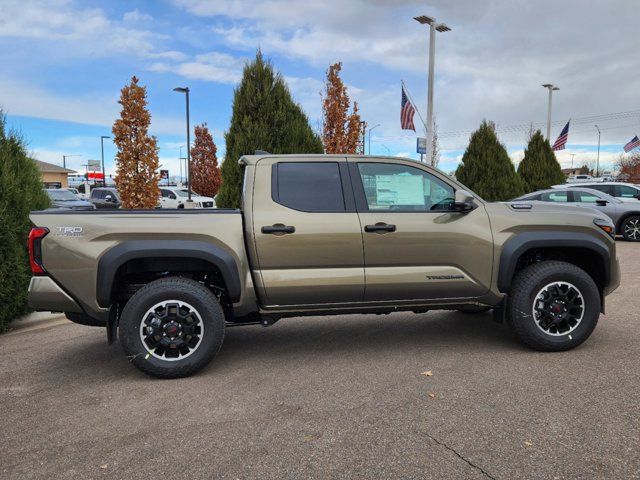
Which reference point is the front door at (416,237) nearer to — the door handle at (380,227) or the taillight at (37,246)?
the door handle at (380,227)

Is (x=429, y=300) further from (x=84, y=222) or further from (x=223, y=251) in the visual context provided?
(x=84, y=222)

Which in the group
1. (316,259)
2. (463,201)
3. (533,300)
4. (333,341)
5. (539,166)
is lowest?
(333,341)

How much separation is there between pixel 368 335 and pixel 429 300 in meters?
1.06

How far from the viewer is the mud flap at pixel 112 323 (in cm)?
424

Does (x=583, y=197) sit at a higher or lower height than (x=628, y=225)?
higher

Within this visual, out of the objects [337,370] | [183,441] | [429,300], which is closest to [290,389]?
[337,370]

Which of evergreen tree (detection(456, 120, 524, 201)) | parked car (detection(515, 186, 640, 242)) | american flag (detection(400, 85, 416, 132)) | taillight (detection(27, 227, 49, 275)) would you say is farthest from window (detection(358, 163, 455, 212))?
evergreen tree (detection(456, 120, 524, 201))

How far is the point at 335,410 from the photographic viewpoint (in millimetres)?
3535

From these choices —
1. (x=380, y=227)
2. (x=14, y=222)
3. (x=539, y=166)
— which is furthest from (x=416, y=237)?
(x=539, y=166)

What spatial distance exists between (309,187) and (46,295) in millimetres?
2324

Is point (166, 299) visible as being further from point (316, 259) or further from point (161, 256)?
point (316, 259)

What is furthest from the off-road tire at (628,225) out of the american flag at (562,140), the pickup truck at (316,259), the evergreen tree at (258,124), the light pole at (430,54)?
the american flag at (562,140)

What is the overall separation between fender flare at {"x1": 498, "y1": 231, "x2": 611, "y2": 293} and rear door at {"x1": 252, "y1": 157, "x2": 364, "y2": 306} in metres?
1.31

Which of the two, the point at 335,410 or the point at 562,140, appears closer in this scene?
the point at 335,410
